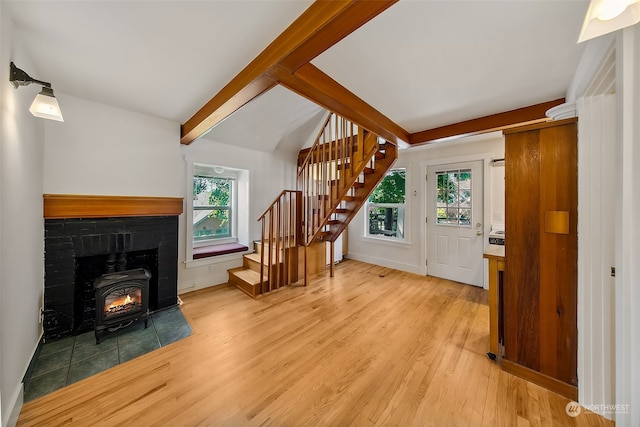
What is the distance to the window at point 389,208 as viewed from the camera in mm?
4488

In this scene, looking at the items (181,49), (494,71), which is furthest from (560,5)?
(181,49)

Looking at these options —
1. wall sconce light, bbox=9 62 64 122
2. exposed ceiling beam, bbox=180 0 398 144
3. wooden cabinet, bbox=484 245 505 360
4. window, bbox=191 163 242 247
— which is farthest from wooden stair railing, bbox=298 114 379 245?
wall sconce light, bbox=9 62 64 122

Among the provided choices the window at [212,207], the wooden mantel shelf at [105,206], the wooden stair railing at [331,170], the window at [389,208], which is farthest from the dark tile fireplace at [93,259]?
the window at [389,208]

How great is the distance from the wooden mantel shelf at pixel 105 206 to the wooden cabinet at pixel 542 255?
11.6 ft

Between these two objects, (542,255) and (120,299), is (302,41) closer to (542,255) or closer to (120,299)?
(542,255)

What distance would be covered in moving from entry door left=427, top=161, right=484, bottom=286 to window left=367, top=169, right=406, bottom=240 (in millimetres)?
568

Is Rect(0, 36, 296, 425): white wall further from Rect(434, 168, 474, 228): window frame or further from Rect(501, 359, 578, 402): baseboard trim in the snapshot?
Rect(434, 168, 474, 228): window frame

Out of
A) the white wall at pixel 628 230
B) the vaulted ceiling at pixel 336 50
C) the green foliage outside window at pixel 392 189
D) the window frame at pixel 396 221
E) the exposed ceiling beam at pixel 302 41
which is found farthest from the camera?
the green foliage outside window at pixel 392 189

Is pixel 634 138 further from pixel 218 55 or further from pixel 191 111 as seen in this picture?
pixel 191 111

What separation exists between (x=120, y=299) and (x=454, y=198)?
475 centimetres

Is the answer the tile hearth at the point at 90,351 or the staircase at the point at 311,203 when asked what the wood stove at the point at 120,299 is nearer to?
the tile hearth at the point at 90,351

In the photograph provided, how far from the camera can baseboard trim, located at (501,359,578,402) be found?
1.49m

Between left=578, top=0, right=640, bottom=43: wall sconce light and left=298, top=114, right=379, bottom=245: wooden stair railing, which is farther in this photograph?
left=298, top=114, right=379, bottom=245: wooden stair railing

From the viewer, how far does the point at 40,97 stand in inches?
53.2
